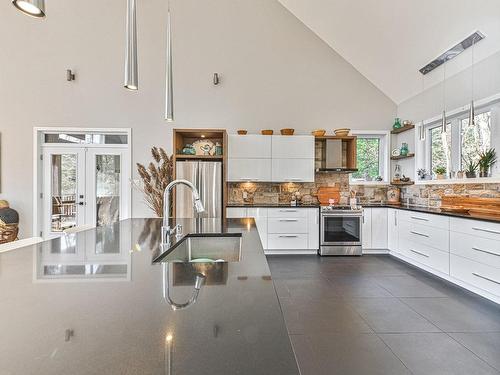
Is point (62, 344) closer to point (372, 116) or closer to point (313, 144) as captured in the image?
point (313, 144)

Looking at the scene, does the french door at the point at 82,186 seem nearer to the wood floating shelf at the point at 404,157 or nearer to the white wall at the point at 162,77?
the white wall at the point at 162,77

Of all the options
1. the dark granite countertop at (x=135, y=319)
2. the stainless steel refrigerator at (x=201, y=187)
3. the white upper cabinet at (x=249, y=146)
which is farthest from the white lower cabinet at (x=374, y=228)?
the dark granite countertop at (x=135, y=319)

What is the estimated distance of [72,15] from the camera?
498 cm

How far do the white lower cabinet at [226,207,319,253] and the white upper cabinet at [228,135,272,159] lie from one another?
1017mm

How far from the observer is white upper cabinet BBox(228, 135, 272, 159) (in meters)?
4.77

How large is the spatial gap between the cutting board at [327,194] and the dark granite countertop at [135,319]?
4.20 m

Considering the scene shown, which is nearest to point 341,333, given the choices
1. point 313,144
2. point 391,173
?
point 313,144

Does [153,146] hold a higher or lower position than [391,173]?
higher

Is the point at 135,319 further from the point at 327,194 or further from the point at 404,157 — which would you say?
the point at 404,157

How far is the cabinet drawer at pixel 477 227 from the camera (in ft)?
8.96

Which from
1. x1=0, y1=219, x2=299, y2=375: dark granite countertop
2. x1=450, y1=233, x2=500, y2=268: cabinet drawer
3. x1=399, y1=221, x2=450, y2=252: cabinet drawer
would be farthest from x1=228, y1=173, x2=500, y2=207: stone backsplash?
x1=0, y1=219, x2=299, y2=375: dark granite countertop

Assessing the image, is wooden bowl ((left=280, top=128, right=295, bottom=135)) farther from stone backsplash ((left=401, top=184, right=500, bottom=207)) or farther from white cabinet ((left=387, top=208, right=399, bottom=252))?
stone backsplash ((left=401, top=184, right=500, bottom=207))

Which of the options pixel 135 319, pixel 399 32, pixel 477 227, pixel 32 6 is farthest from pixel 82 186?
pixel 477 227

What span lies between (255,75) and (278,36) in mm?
884
